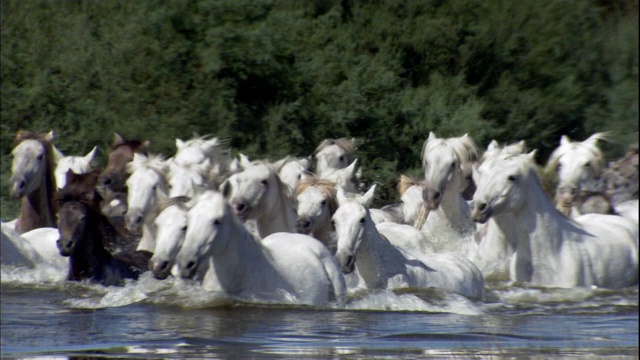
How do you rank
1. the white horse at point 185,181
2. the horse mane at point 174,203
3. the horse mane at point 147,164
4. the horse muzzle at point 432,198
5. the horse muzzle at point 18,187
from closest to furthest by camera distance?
the horse mane at point 174,203
the white horse at point 185,181
the horse mane at point 147,164
the horse muzzle at point 432,198
the horse muzzle at point 18,187

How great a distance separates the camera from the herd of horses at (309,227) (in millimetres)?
5840

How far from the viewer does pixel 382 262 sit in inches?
253

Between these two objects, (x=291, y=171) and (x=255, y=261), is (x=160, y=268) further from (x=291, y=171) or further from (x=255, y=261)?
(x=291, y=171)

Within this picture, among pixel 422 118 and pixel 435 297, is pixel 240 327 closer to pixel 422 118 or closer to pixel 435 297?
pixel 435 297

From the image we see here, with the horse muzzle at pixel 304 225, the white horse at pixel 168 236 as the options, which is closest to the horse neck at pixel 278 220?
the horse muzzle at pixel 304 225

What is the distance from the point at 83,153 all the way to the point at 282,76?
2447 millimetres

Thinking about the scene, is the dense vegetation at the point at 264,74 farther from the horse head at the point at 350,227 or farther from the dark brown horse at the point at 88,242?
the horse head at the point at 350,227

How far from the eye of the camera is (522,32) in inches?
409

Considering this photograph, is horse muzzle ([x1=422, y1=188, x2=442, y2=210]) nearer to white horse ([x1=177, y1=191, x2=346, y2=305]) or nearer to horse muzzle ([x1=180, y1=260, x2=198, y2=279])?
white horse ([x1=177, y1=191, x2=346, y2=305])

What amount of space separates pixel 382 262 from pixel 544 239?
0.95 meters

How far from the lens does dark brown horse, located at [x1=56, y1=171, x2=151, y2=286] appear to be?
6867 mm

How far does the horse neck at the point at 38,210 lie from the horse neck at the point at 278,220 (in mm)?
2017

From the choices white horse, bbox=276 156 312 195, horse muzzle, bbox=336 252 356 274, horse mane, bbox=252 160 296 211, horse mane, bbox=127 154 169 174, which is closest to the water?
horse muzzle, bbox=336 252 356 274

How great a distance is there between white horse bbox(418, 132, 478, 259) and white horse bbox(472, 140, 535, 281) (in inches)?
19.2
